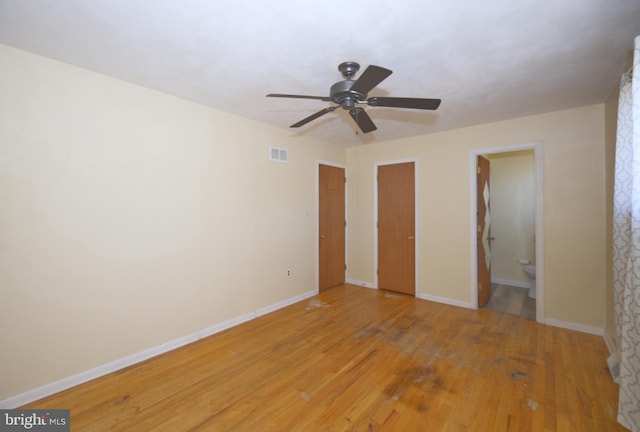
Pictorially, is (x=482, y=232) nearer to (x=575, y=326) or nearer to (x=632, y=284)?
(x=575, y=326)

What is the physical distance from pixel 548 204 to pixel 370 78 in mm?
3021

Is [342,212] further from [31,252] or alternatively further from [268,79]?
[31,252]

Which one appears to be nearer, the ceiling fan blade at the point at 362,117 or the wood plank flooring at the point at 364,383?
the wood plank flooring at the point at 364,383

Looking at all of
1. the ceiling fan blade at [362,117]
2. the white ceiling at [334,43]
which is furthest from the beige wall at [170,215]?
the ceiling fan blade at [362,117]

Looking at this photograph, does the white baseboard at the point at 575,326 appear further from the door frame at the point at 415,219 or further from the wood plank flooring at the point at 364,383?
the door frame at the point at 415,219

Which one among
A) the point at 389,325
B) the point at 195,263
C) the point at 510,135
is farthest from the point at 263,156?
the point at 510,135

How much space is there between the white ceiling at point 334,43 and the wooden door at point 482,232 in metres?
1.37

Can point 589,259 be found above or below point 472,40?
below

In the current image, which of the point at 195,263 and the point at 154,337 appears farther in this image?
the point at 195,263

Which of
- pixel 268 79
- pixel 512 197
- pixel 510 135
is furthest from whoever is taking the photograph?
pixel 512 197

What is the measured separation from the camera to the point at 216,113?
309 centimetres

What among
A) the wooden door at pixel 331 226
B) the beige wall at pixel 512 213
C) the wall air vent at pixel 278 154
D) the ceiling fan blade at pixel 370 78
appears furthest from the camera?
the beige wall at pixel 512 213

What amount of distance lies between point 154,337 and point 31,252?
123 centimetres

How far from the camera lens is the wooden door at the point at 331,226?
15.0ft
